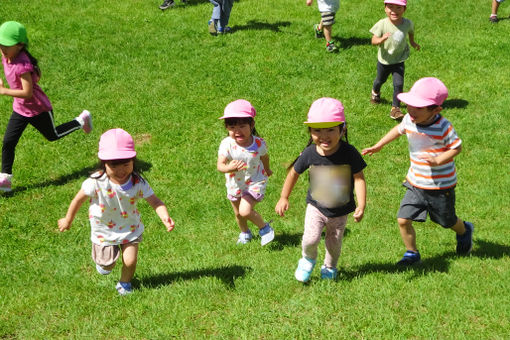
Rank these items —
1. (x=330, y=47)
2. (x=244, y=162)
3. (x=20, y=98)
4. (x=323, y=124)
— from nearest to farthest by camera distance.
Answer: (x=323, y=124)
(x=244, y=162)
(x=20, y=98)
(x=330, y=47)

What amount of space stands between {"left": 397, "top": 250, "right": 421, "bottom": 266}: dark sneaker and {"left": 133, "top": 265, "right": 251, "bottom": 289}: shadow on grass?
5.16ft

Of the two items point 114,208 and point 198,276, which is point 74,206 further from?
point 198,276

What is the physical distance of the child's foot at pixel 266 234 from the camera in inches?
249

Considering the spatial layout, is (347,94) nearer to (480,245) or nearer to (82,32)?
(480,245)

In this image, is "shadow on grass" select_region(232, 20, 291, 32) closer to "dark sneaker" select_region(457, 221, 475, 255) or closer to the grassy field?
the grassy field

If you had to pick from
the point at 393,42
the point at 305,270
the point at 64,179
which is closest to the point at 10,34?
the point at 64,179

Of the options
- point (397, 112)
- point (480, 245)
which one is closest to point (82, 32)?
point (397, 112)

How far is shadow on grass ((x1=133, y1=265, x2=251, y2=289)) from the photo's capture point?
5672 millimetres

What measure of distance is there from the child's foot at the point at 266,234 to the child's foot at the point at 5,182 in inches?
146

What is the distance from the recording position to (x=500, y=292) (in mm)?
5094

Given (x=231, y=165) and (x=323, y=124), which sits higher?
(x=323, y=124)

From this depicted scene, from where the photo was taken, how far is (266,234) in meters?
6.35

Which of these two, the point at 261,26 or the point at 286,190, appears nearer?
the point at 286,190

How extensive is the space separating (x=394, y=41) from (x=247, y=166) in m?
4.63
